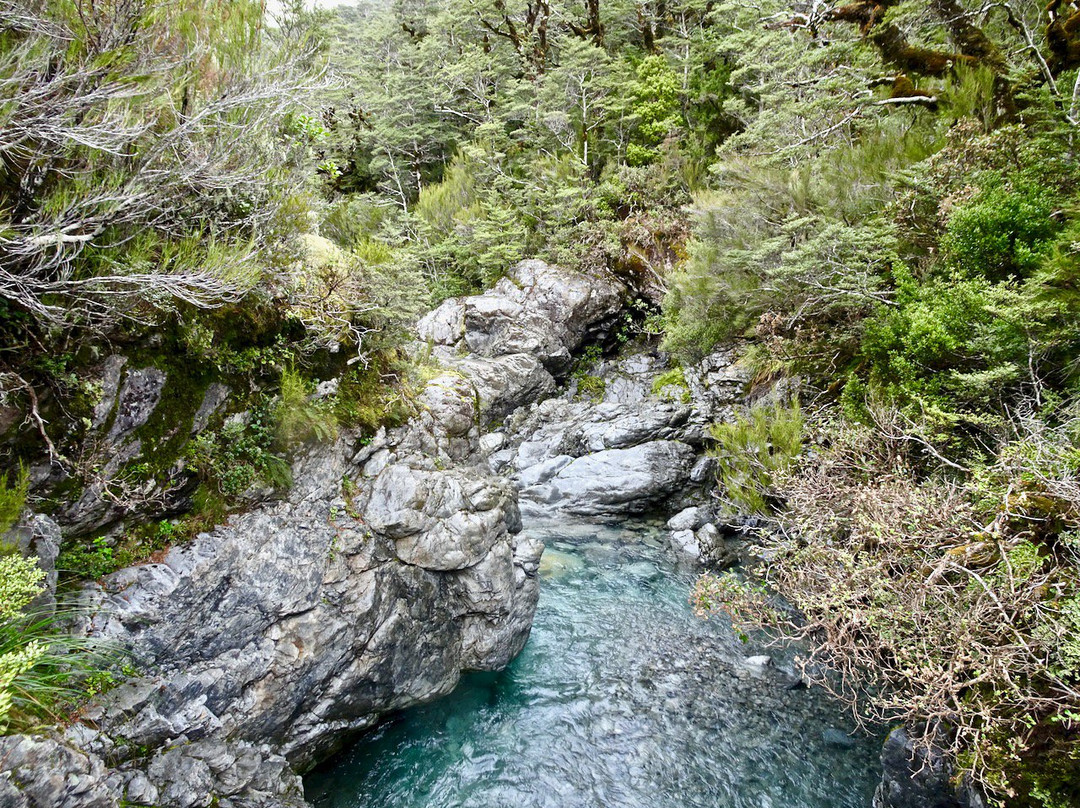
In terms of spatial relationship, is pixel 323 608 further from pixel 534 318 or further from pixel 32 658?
pixel 534 318

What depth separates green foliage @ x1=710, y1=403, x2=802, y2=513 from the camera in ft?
29.8

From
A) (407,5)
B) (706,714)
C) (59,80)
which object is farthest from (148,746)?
(407,5)

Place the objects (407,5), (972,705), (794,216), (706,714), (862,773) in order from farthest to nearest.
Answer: (407,5) < (794,216) < (706,714) < (862,773) < (972,705)

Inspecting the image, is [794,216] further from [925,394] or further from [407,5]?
[407,5]

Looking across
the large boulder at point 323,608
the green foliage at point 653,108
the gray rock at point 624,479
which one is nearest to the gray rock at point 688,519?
the gray rock at point 624,479

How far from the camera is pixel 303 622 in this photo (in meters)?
4.99

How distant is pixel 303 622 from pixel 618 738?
13.1 ft

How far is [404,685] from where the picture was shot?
5785 mm

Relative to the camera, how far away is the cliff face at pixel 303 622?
3703 mm

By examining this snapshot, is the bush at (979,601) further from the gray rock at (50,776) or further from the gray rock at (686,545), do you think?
the gray rock at (50,776)

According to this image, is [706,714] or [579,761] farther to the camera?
[706,714]

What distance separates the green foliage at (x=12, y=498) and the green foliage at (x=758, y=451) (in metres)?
9.11

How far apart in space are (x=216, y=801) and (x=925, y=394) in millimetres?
8546

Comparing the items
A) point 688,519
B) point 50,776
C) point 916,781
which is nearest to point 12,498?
point 50,776
